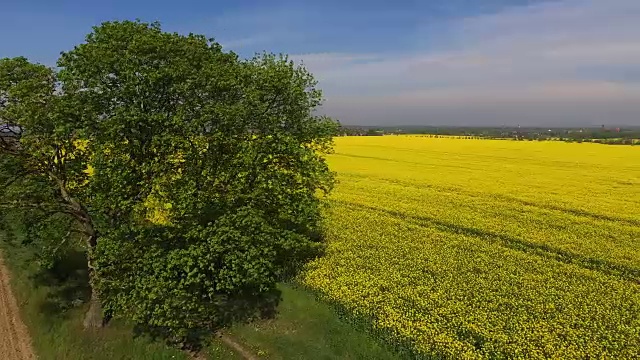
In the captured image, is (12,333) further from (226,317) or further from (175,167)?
(175,167)

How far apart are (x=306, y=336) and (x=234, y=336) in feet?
8.34

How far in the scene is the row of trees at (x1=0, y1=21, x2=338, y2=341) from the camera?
14.5m

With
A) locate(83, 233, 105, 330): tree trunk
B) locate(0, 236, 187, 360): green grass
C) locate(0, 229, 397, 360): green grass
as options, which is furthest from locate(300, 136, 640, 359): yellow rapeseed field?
locate(83, 233, 105, 330): tree trunk

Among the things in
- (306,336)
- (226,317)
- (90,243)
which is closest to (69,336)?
(90,243)

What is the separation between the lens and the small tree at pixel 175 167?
47.7 ft

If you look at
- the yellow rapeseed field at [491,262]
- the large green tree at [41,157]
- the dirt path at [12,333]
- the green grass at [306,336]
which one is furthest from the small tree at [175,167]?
the yellow rapeseed field at [491,262]

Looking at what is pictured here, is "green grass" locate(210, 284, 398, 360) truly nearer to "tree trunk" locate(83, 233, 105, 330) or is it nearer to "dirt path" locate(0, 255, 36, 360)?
"tree trunk" locate(83, 233, 105, 330)

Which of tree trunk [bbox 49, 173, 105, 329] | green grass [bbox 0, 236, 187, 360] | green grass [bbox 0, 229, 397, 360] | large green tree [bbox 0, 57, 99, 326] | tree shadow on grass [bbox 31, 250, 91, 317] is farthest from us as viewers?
tree shadow on grass [bbox 31, 250, 91, 317]

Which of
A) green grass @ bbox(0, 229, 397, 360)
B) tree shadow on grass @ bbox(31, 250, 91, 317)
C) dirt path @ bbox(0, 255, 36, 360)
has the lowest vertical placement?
dirt path @ bbox(0, 255, 36, 360)

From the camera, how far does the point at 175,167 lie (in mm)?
16125

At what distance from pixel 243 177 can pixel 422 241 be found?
11.8m

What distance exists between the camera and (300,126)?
20109 mm

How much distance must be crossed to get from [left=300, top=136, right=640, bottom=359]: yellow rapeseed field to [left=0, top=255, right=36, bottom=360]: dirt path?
1051 centimetres

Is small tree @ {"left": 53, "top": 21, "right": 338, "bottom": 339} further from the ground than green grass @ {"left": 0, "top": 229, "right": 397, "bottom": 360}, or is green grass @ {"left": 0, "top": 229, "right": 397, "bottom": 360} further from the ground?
small tree @ {"left": 53, "top": 21, "right": 338, "bottom": 339}
